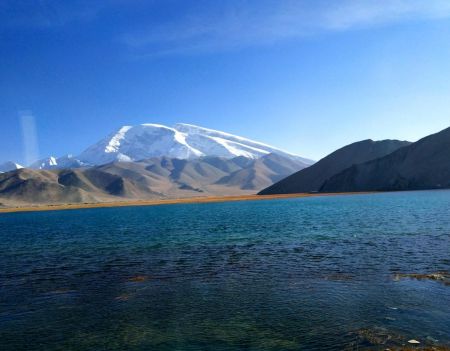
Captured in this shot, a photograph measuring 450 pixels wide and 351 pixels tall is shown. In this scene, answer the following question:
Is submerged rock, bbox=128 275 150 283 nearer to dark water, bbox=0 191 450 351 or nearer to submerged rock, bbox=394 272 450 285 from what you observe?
dark water, bbox=0 191 450 351

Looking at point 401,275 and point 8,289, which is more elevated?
point 8,289

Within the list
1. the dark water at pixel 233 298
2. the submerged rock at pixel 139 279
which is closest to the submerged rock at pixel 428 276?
the dark water at pixel 233 298

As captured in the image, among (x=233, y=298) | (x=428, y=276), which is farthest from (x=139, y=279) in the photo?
(x=428, y=276)

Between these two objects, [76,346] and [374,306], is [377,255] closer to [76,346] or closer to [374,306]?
[374,306]

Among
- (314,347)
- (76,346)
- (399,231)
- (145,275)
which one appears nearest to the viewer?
(314,347)

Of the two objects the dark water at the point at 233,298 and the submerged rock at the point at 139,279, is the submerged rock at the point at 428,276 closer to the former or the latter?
the dark water at the point at 233,298

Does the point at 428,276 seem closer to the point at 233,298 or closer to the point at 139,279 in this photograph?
the point at 233,298

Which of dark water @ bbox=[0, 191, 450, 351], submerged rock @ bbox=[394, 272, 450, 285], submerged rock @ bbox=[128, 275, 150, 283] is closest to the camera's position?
dark water @ bbox=[0, 191, 450, 351]

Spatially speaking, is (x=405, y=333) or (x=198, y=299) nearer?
(x=405, y=333)

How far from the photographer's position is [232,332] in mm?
19266

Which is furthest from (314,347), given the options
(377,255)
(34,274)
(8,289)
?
(34,274)

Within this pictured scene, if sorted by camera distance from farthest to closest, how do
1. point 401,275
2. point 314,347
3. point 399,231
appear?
point 399,231, point 401,275, point 314,347

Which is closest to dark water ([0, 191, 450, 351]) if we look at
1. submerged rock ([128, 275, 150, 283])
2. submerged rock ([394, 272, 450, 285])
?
submerged rock ([128, 275, 150, 283])

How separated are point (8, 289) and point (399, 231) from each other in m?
45.5
